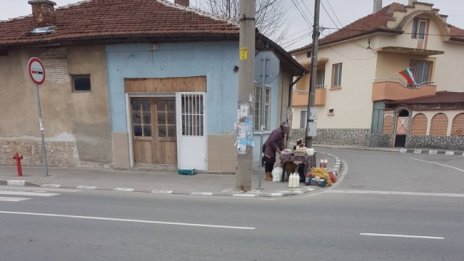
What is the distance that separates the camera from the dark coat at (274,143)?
8555 mm

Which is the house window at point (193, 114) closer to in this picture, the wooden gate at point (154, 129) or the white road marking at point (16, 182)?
the wooden gate at point (154, 129)

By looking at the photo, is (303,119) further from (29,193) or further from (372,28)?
(29,193)

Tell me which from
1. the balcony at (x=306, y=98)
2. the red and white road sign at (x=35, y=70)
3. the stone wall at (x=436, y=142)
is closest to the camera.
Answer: the red and white road sign at (x=35, y=70)

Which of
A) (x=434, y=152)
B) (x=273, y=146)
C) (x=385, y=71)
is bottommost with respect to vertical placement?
(x=434, y=152)

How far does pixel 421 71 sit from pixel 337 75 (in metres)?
5.86

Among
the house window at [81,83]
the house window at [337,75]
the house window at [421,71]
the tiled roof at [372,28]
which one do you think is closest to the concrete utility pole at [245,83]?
the house window at [81,83]

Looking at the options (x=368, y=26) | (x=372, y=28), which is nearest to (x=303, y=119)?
(x=368, y=26)

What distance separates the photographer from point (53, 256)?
380cm

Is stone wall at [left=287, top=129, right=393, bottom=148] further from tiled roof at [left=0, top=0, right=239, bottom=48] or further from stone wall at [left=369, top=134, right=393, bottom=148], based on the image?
tiled roof at [left=0, top=0, right=239, bottom=48]

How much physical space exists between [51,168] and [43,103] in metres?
2.30

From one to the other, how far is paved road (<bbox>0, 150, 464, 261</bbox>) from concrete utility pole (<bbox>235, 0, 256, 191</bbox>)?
0.86 meters

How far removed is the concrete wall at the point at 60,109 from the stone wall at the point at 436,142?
17.5 metres

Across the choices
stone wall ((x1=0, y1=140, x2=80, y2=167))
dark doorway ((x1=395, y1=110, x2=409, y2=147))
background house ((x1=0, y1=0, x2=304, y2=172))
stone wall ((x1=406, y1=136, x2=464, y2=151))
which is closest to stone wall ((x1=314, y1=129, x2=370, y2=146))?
dark doorway ((x1=395, y1=110, x2=409, y2=147))

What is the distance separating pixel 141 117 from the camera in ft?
32.3
